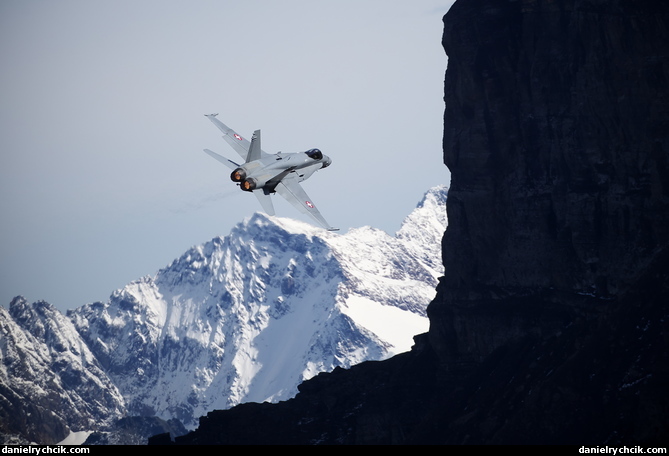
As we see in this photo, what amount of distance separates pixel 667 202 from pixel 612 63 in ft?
81.4

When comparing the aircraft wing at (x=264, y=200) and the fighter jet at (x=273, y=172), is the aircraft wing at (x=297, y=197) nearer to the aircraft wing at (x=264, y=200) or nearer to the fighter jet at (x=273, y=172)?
the fighter jet at (x=273, y=172)

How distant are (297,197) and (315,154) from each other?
12.7m

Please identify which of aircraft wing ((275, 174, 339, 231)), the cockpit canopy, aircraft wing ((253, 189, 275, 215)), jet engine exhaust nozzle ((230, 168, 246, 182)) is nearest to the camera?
aircraft wing ((253, 189, 275, 215))

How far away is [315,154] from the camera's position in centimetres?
17488

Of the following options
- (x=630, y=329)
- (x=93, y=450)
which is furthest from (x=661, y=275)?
(x=93, y=450)

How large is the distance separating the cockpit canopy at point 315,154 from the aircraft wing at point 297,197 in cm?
836

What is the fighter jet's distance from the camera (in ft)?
513

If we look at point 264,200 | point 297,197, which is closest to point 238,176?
point 264,200

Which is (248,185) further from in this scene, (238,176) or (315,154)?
(315,154)

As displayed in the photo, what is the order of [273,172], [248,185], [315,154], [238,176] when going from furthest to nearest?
[315,154] → [273,172] → [238,176] → [248,185]

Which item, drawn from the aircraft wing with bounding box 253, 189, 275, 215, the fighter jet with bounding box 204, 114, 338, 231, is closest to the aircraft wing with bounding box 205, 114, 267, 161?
the fighter jet with bounding box 204, 114, 338, 231

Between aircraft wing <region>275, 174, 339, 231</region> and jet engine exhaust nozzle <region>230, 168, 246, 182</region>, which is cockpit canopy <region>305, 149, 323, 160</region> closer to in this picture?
aircraft wing <region>275, 174, 339, 231</region>

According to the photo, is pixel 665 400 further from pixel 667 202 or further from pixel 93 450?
pixel 93 450

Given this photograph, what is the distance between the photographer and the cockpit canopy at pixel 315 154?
571 ft
